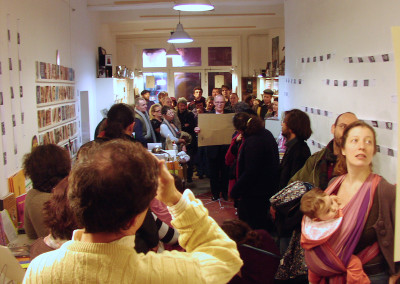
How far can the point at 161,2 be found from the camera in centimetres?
788

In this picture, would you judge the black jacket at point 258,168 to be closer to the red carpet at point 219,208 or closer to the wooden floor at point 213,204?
the wooden floor at point 213,204

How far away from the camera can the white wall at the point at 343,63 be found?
323cm

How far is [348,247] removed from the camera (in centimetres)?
207

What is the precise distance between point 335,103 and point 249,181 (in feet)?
4.54

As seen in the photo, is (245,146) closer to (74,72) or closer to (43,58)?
(43,58)

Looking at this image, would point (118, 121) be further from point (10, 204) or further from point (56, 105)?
point (56, 105)

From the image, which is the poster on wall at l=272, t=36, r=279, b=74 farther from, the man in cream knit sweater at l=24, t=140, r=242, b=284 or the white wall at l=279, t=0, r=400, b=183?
the man in cream knit sweater at l=24, t=140, r=242, b=284

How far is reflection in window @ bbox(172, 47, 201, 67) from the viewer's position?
48.0 feet

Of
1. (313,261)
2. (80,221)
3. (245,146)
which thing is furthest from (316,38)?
(80,221)

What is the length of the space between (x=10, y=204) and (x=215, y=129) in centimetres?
297

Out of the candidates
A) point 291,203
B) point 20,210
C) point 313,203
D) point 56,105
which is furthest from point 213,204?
point 313,203

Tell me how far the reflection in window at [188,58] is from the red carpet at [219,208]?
8192 mm

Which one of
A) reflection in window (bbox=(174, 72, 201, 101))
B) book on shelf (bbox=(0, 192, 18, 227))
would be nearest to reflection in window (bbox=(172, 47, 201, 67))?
reflection in window (bbox=(174, 72, 201, 101))

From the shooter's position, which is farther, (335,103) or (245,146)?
(335,103)
